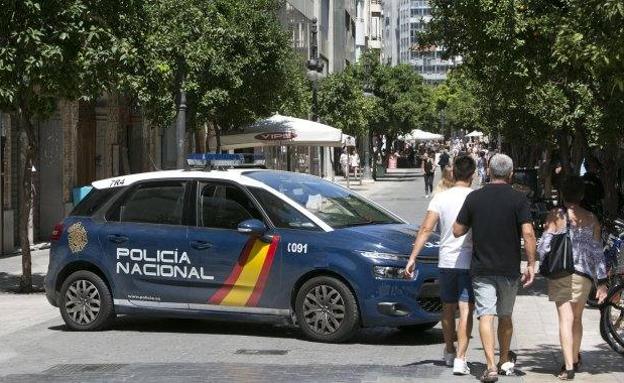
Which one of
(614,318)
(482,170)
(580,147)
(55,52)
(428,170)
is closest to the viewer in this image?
(614,318)

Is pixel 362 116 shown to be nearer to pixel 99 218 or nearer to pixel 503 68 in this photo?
pixel 503 68

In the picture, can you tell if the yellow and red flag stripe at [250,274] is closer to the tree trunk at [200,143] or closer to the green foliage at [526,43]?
the green foliage at [526,43]

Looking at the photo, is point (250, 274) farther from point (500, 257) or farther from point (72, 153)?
point (72, 153)

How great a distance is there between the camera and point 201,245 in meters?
11.7

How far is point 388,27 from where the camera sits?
191125 mm

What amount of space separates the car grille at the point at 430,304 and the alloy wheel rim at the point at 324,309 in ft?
2.38

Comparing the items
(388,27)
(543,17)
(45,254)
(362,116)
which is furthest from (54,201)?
(388,27)

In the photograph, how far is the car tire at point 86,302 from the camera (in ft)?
39.7

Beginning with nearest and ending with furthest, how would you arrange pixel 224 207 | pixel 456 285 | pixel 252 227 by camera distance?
pixel 456 285
pixel 252 227
pixel 224 207

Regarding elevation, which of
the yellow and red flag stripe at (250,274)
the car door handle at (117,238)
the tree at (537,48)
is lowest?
the yellow and red flag stripe at (250,274)

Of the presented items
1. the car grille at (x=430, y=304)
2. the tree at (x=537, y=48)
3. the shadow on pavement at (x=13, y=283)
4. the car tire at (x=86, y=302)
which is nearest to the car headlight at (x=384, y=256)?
the car grille at (x=430, y=304)

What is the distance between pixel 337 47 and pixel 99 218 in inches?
2560

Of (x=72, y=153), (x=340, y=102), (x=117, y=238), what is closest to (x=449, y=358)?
(x=117, y=238)

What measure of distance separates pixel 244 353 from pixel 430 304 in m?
1.77
